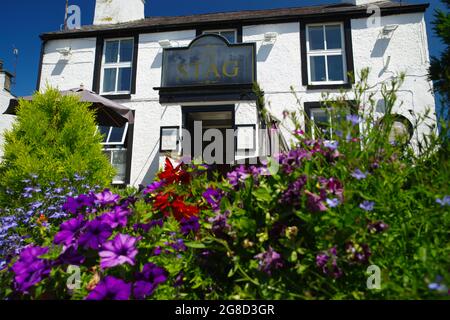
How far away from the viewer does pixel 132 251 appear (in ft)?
3.69

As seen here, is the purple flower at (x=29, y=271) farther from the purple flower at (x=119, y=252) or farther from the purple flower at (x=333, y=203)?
the purple flower at (x=333, y=203)

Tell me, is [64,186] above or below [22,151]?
below

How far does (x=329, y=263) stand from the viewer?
3.26ft

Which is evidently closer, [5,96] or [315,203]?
[315,203]

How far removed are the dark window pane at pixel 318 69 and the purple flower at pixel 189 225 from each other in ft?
29.9

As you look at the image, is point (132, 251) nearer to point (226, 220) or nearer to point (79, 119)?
point (226, 220)

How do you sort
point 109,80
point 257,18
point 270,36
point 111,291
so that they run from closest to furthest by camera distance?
point 111,291 < point 270,36 < point 257,18 < point 109,80

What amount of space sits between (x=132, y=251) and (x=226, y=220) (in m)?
0.37

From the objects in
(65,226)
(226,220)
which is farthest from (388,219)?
(65,226)

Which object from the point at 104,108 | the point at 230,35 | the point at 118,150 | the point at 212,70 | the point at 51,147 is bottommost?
the point at 51,147

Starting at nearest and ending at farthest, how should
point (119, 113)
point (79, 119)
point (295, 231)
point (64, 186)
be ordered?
point (295, 231) < point (64, 186) < point (79, 119) < point (119, 113)

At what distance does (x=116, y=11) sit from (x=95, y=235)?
13.0 meters

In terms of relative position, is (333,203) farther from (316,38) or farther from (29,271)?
(316,38)

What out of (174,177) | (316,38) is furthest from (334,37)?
(174,177)
